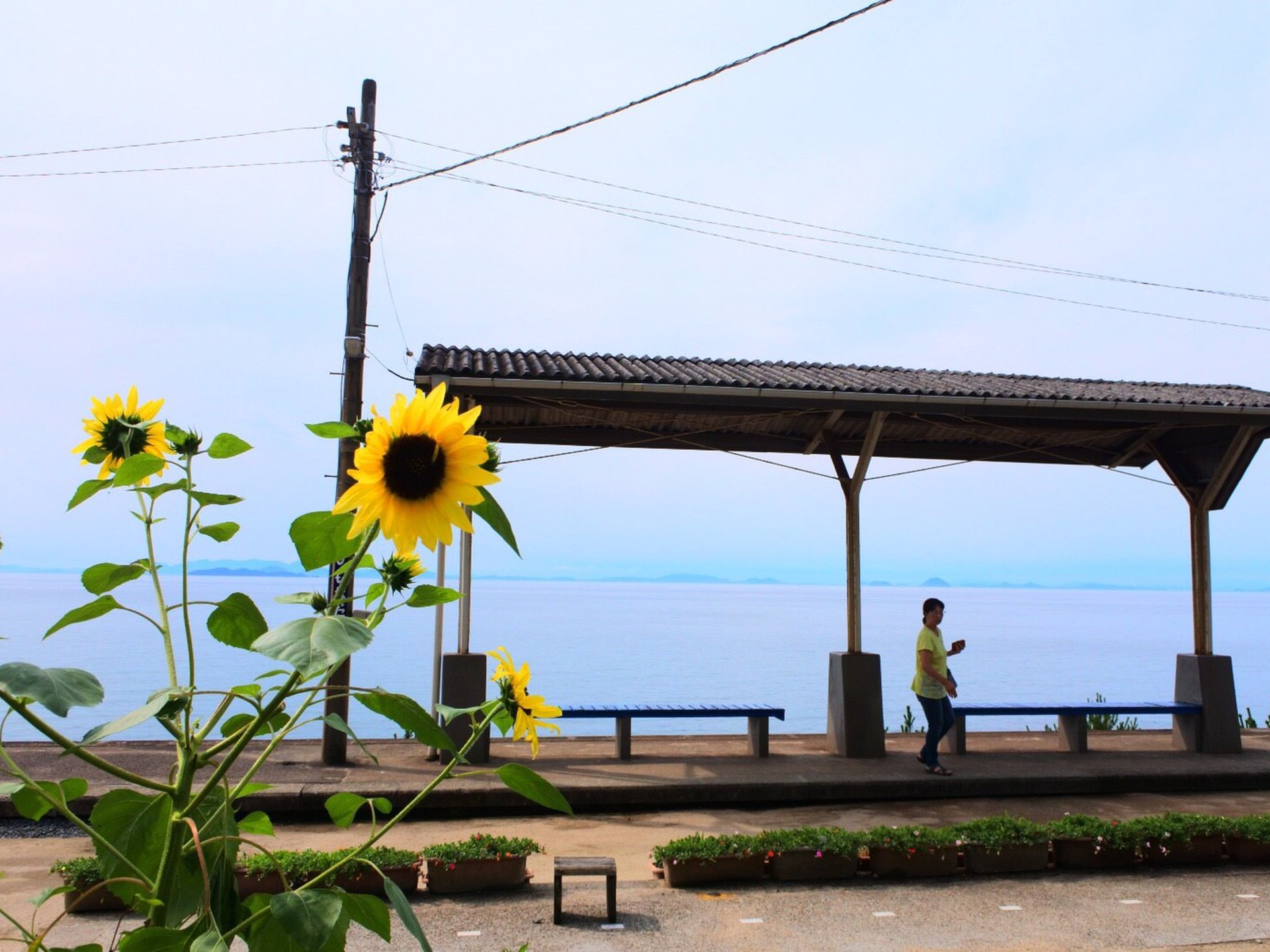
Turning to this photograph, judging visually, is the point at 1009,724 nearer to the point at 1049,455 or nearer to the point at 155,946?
the point at 1049,455

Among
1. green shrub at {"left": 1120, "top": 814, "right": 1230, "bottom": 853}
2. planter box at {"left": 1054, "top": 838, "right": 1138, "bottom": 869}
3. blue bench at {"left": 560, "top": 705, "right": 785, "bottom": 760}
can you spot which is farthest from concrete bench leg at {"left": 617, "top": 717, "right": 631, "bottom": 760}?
green shrub at {"left": 1120, "top": 814, "right": 1230, "bottom": 853}

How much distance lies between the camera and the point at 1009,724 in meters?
21.8

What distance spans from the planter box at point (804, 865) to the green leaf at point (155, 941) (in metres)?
A: 5.63

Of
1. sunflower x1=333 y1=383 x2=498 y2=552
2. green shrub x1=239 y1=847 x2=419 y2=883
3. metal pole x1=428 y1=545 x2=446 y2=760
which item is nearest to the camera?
sunflower x1=333 y1=383 x2=498 y2=552

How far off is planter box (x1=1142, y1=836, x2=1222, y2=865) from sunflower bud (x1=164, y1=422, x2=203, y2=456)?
6805 mm

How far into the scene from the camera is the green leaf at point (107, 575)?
1030mm

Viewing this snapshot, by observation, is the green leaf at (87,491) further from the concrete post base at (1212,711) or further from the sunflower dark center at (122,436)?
the concrete post base at (1212,711)

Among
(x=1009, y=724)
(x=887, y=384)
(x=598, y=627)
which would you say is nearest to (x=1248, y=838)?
(x=887, y=384)

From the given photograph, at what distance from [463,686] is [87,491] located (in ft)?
25.9

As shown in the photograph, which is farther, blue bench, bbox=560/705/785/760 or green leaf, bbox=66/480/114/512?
blue bench, bbox=560/705/785/760

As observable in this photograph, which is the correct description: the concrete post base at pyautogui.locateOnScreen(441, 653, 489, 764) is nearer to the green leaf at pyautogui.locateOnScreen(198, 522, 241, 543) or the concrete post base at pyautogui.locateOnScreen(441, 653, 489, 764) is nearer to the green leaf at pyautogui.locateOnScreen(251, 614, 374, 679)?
the green leaf at pyautogui.locateOnScreen(198, 522, 241, 543)

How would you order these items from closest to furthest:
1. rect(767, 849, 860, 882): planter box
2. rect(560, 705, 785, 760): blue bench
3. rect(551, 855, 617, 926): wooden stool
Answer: rect(551, 855, 617, 926): wooden stool, rect(767, 849, 860, 882): planter box, rect(560, 705, 785, 760): blue bench

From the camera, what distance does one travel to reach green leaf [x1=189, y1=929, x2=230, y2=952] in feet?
2.70

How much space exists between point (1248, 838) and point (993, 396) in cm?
392
